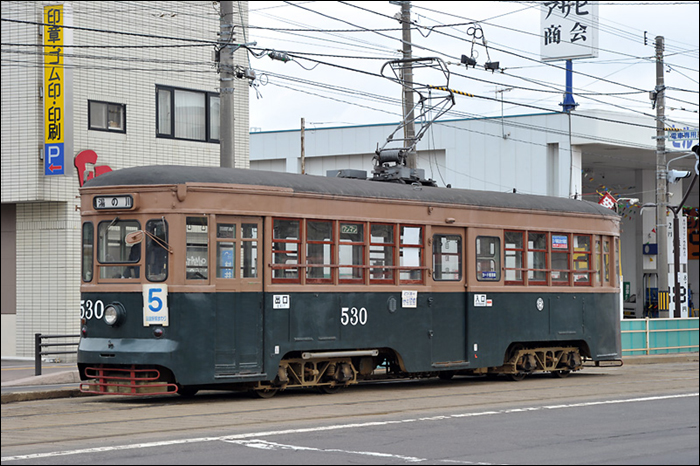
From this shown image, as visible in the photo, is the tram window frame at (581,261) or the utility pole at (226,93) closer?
the utility pole at (226,93)

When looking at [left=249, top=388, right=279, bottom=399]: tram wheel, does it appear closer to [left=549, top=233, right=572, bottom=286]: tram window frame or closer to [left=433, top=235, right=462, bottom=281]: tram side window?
[left=433, top=235, right=462, bottom=281]: tram side window

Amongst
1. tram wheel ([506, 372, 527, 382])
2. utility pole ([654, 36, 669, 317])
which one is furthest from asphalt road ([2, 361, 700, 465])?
utility pole ([654, 36, 669, 317])

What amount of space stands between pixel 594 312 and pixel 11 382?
10.4m

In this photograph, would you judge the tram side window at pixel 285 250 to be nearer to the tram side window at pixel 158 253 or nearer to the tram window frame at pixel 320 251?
the tram window frame at pixel 320 251

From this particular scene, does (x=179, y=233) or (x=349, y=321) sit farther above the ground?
(x=179, y=233)

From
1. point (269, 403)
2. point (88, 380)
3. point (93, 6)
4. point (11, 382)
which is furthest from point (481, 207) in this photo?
point (93, 6)

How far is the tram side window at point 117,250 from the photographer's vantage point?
14516mm

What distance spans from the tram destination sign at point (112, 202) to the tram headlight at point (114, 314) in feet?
4.40

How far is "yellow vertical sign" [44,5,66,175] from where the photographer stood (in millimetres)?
22375

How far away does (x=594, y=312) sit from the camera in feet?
64.7

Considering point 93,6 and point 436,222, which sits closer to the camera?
point 436,222

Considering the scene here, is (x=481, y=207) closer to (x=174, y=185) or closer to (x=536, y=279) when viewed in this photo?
(x=536, y=279)

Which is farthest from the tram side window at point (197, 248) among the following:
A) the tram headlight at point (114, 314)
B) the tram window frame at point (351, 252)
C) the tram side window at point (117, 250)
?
the tram window frame at point (351, 252)

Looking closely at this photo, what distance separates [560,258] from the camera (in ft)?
62.7
